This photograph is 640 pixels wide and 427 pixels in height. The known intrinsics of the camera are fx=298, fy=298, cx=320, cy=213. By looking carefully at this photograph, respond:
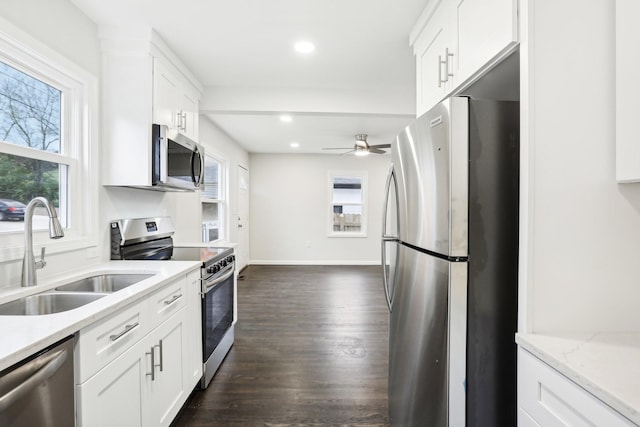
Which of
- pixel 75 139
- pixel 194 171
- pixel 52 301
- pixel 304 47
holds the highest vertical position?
pixel 304 47

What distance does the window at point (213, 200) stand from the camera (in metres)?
4.16

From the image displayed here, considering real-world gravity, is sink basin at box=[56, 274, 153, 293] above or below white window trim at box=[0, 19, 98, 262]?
below

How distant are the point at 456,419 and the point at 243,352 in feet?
6.39

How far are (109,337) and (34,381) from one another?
11.8 inches

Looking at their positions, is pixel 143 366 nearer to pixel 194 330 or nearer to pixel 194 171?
pixel 194 330

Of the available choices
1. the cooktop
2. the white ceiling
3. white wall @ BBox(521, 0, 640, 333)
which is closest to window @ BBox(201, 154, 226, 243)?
the white ceiling

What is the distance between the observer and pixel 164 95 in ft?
7.19

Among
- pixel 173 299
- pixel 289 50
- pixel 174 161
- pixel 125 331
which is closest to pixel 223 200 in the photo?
pixel 174 161

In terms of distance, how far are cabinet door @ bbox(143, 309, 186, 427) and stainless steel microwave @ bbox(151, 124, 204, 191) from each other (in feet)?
3.03

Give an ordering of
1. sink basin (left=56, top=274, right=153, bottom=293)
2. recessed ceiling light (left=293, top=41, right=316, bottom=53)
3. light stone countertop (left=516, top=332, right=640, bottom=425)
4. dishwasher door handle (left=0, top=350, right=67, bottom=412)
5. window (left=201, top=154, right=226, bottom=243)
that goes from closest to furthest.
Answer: light stone countertop (left=516, top=332, right=640, bottom=425), dishwasher door handle (left=0, top=350, right=67, bottom=412), sink basin (left=56, top=274, right=153, bottom=293), recessed ceiling light (left=293, top=41, right=316, bottom=53), window (left=201, top=154, right=226, bottom=243)

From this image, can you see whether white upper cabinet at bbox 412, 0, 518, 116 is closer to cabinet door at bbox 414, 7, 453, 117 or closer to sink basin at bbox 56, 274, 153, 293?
cabinet door at bbox 414, 7, 453, 117

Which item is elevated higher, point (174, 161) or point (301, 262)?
point (174, 161)

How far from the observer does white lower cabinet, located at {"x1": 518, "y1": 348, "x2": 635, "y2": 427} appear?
2.29ft

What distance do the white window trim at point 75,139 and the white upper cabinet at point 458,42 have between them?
6.84ft
